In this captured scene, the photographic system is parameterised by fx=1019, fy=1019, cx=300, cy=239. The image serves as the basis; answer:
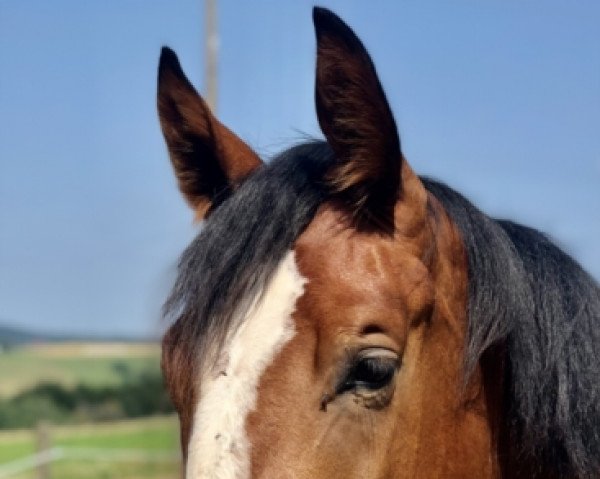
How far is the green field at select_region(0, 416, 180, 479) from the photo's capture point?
58.3ft

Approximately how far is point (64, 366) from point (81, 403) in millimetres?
1961

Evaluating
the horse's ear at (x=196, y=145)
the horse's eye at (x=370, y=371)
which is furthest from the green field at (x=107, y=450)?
the horse's eye at (x=370, y=371)

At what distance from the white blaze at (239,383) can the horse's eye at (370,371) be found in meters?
0.19

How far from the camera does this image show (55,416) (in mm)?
28359

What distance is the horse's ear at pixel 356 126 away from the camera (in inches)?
106

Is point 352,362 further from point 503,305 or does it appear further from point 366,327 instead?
point 503,305

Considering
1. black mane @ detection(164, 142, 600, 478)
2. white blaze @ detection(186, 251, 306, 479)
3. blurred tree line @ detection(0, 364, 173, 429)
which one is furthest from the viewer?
blurred tree line @ detection(0, 364, 173, 429)

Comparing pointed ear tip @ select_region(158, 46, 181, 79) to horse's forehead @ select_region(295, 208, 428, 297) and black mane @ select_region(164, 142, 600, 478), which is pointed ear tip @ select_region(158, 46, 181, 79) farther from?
horse's forehead @ select_region(295, 208, 428, 297)

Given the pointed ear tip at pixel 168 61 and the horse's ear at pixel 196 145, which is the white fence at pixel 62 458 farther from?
the pointed ear tip at pixel 168 61

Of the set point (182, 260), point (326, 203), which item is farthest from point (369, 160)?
point (182, 260)

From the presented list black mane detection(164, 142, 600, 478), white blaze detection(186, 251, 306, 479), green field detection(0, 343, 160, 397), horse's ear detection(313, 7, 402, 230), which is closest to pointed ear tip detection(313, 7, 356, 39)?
horse's ear detection(313, 7, 402, 230)

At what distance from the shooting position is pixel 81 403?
95.2 ft

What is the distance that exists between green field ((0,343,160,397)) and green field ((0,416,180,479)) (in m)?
4.43

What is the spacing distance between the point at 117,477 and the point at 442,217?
1657 centimetres
